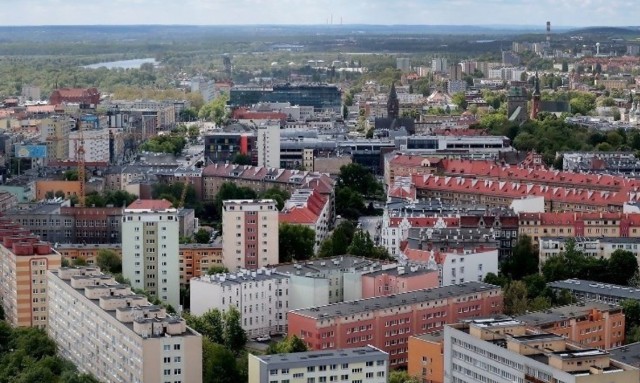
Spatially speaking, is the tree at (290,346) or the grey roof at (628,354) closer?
the grey roof at (628,354)

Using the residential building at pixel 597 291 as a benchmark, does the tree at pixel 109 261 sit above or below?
below

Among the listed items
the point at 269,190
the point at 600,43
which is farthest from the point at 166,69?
the point at 269,190

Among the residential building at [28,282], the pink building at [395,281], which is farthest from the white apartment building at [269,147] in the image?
the residential building at [28,282]

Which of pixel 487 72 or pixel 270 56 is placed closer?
pixel 487 72

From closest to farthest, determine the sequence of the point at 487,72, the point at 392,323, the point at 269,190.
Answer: the point at 392,323
the point at 269,190
the point at 487,72

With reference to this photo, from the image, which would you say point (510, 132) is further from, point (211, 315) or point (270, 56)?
point (270, 56)

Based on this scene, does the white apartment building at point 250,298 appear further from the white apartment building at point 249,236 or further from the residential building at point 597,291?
the residential building at point 597,291

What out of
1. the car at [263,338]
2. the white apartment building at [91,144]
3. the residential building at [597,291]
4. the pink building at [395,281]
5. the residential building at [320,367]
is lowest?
the car at [263,338]

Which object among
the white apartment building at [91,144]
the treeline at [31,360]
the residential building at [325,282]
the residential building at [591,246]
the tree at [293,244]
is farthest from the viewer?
the white apartment building at [91,144]
